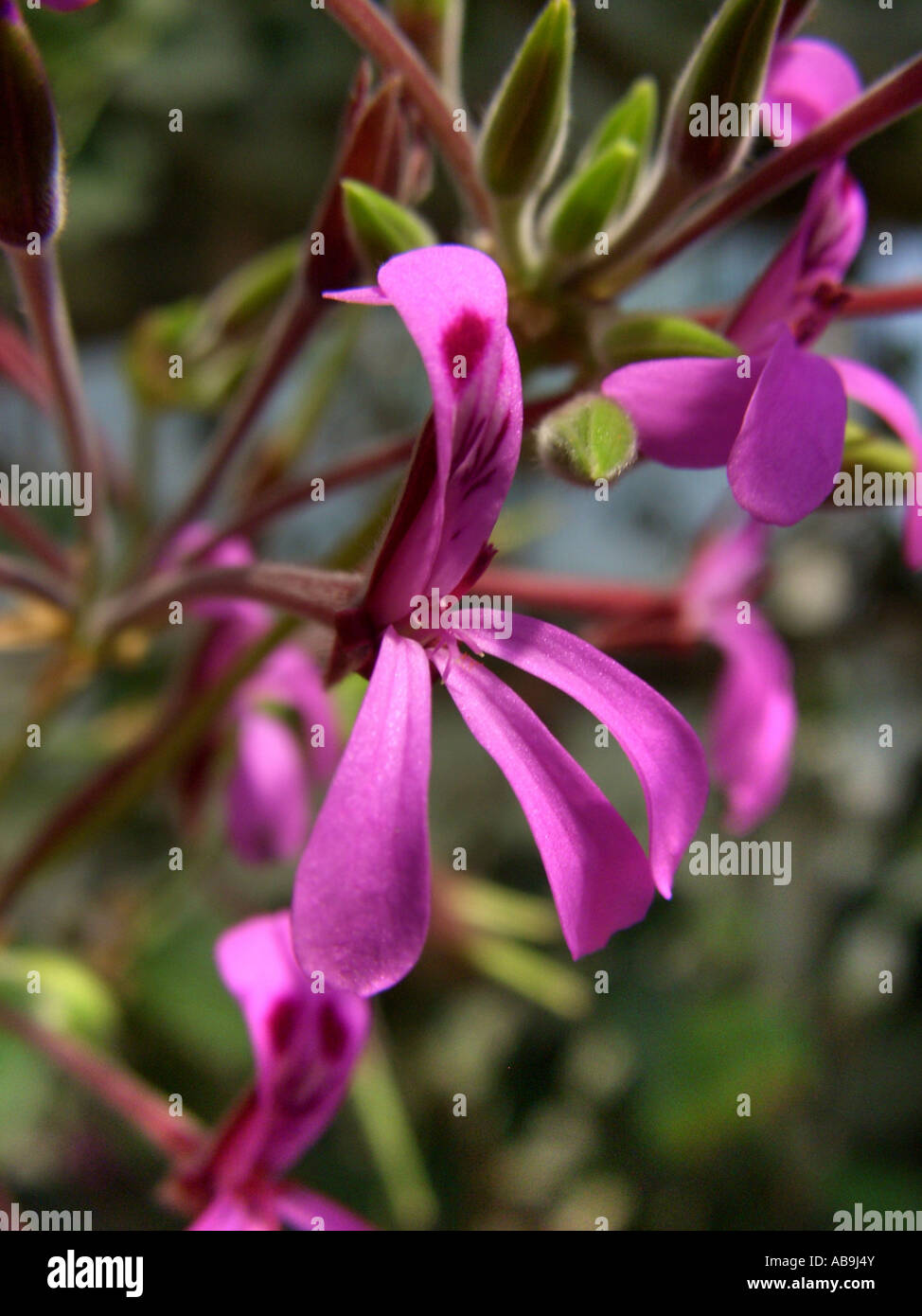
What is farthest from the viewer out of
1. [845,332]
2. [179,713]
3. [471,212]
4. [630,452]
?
[845,332]

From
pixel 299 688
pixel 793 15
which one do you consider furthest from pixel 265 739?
pixel 793 15

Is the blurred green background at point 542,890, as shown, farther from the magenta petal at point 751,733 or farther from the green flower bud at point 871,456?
the green flower bud at point 871,456

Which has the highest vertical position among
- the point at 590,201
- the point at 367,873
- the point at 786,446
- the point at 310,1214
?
the point at 590,201

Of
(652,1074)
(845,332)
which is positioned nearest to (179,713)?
(652,1074)

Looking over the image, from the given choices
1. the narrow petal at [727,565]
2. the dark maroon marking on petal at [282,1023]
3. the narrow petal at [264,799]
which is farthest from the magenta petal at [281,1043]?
the narrow petal at [727,565]

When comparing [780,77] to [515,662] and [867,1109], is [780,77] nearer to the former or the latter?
[515,662]

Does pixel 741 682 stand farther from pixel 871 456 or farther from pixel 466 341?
pixel 466 341

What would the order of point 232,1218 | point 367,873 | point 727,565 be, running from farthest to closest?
1. point 727,565
2. point 232,1218
3. point 367,873
